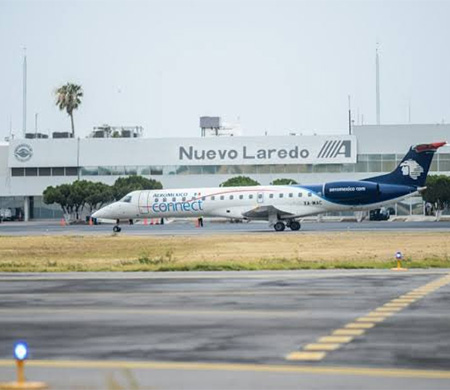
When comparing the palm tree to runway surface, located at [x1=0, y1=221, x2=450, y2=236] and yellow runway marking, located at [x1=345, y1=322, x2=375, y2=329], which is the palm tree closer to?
runway surface, located at [x1=0, y1=221, x2=450, y2=236]

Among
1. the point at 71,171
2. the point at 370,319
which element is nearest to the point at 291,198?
the point at 71,171

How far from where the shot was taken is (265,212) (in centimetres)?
7219

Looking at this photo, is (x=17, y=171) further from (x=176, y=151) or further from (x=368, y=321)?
(x=368, y=321)

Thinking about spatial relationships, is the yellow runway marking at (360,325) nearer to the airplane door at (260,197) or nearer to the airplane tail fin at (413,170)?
the airplane tail fin at (413,170)

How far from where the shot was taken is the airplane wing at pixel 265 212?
71875 millimetres

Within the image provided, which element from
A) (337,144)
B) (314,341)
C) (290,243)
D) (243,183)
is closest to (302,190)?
(290,243)

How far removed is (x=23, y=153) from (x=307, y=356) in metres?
108

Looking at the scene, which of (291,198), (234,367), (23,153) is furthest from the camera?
(23,153)

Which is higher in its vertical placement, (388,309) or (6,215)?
(388,309)

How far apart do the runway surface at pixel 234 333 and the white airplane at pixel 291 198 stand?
4228 centimetres

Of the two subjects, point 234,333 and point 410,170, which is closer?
point 234,333

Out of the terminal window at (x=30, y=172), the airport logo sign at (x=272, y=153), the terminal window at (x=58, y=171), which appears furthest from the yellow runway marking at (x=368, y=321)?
the terminal window at (x=30, y=172)

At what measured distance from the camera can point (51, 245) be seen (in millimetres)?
53656

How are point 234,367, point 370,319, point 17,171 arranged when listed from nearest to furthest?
point 234,367 → point 370,319 → point 17,171
